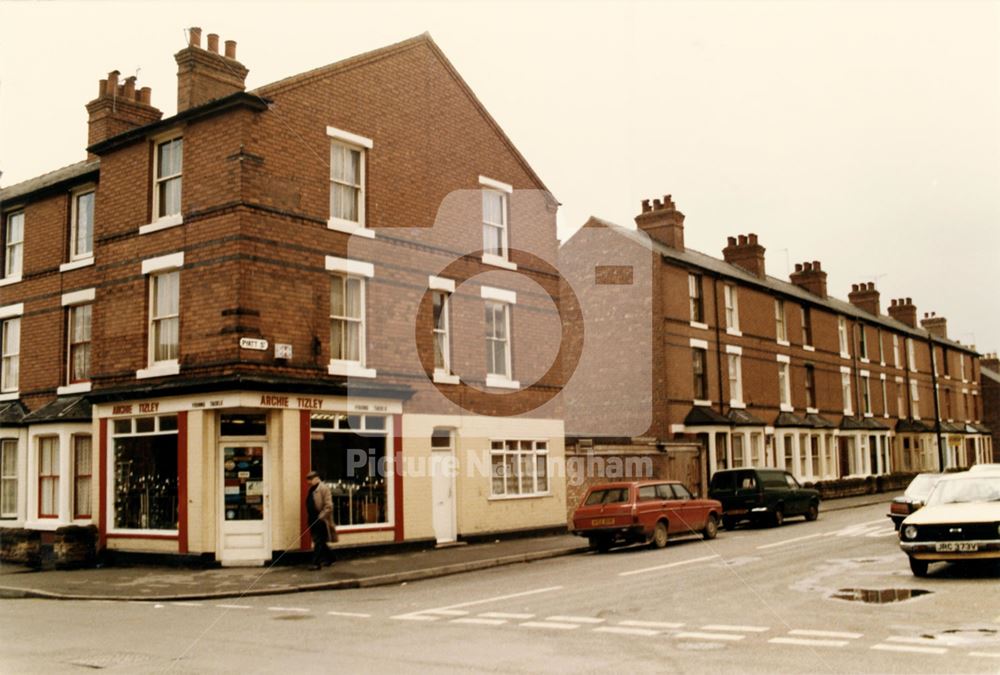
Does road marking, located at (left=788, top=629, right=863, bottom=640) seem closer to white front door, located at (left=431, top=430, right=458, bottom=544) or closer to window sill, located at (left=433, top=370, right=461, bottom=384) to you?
white front door, located at (left=431, top=430, right=458, bottom=544)

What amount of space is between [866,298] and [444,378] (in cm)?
3911

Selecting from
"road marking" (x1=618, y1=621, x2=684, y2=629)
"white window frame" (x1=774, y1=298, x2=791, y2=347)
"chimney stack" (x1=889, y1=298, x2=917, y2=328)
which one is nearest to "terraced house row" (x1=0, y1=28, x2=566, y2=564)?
"road marking" (x1=618, y1=621, x2=684, y2=629)

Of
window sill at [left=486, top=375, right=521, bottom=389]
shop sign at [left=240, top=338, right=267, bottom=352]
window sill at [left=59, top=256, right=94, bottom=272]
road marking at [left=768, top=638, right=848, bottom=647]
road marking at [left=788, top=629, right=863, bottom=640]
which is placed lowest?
road marking at [left=788, top=629, right=863, bottom=640]

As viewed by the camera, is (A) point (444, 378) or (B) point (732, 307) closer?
(A) point (444, 378)

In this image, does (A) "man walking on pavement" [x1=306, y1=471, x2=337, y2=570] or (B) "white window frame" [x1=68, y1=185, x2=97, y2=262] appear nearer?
(A) "man walking on pavement" [x1=306, y1=471, x2=337, y2=570]

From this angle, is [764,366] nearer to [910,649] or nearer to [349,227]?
[349,227]

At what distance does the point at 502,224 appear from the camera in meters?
26.8

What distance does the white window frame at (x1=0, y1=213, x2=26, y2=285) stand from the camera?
26281 millimetres

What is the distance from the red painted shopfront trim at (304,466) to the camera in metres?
19.7

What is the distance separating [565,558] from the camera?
842 inches

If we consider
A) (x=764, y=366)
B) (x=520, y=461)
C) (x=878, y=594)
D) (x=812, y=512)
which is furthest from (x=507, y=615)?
(x=764, y=366)

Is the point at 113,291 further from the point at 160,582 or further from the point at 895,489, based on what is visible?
the point at 895,489

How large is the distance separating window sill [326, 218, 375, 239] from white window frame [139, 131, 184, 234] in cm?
328

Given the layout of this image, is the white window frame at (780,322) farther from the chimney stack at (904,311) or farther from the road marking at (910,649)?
the road marking at (910,649)
